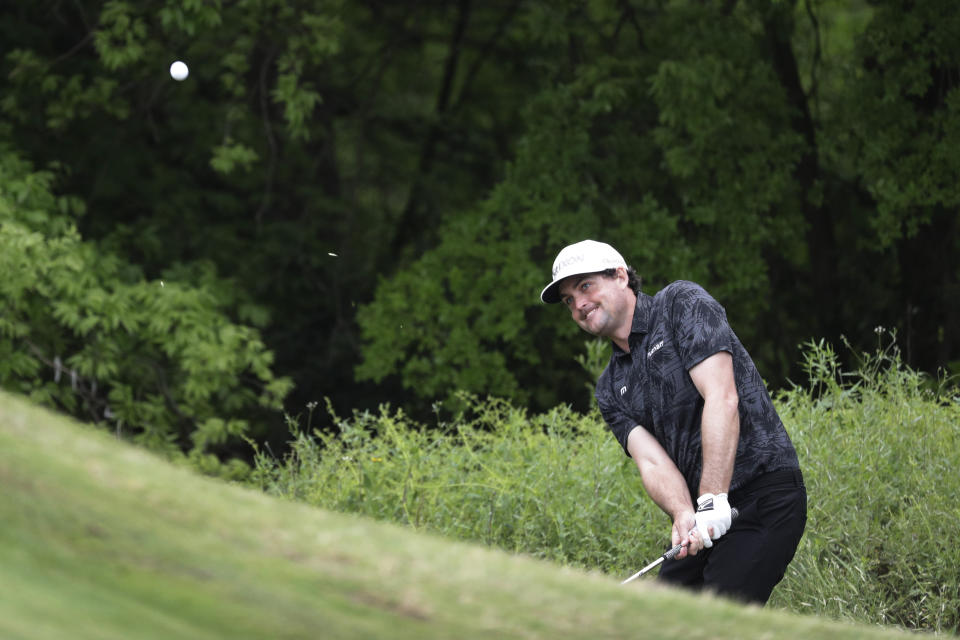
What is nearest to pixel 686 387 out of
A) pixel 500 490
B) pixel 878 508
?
pixel 500 490

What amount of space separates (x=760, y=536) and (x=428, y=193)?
37.6 ft

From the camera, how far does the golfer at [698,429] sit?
13.6 feet

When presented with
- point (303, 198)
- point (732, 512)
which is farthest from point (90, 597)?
point (303, 198)

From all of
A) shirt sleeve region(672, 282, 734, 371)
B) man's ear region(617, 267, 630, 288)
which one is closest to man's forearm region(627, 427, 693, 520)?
shirt sleeve region(672, 282, 734, 371)

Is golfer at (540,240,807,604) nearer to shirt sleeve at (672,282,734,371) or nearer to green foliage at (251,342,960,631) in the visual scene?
shirt sleeve at (672,282,734,371)

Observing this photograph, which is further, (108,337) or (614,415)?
(108,337)

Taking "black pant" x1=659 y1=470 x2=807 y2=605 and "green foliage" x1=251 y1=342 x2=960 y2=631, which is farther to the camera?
"green foliage" x1=251 y1=342 x2=960 y2=631

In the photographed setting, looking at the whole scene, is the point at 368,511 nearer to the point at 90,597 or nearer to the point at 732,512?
the point at 732,512

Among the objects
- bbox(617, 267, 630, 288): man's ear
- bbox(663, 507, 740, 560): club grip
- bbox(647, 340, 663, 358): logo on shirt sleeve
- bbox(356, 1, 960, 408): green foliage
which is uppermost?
bbox(356, 1, 960, 408): green foliage

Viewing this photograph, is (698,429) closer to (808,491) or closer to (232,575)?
(808,491)

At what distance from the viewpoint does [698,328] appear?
4.22 meters

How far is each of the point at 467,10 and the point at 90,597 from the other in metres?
14.4

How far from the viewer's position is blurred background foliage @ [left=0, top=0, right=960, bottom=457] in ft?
37.7

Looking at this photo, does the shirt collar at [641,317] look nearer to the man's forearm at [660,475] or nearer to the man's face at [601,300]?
the man's face at [601,300]
